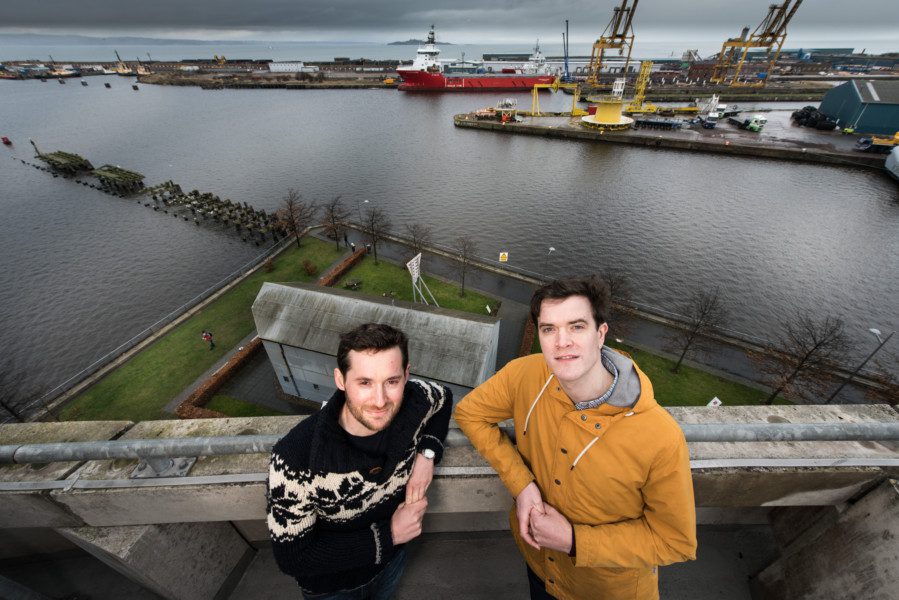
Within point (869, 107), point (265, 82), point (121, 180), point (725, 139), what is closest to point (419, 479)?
point (121, 180)

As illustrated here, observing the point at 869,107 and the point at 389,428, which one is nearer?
the point at 389,428

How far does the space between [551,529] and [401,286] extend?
23.7 m

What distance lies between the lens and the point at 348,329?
1534 cm

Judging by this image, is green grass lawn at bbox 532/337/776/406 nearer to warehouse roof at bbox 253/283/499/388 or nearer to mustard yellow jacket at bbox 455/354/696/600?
warehouse roof at bbox 253/283/499/388

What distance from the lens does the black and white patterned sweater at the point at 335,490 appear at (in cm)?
259

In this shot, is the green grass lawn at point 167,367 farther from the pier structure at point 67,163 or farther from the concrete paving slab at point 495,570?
the pier structure at point 67,163

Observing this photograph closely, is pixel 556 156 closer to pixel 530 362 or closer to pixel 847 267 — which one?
pixel 847 267

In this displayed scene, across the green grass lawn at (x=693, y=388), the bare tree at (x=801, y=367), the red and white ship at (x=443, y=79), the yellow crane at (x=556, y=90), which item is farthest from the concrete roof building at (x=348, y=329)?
the red and white ship at (x=443, y=79)

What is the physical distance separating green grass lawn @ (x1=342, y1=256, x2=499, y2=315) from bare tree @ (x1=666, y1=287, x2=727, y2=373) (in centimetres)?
1093

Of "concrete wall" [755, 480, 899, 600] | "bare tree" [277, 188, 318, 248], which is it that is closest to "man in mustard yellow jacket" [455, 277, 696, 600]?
"concrete wall" [755, 480, 899, 600]

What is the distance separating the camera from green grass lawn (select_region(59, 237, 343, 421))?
17531mm

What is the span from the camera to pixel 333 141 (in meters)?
64.2

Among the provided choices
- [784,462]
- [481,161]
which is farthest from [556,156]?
[784,462]

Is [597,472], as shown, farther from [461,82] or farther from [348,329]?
[461,82]
